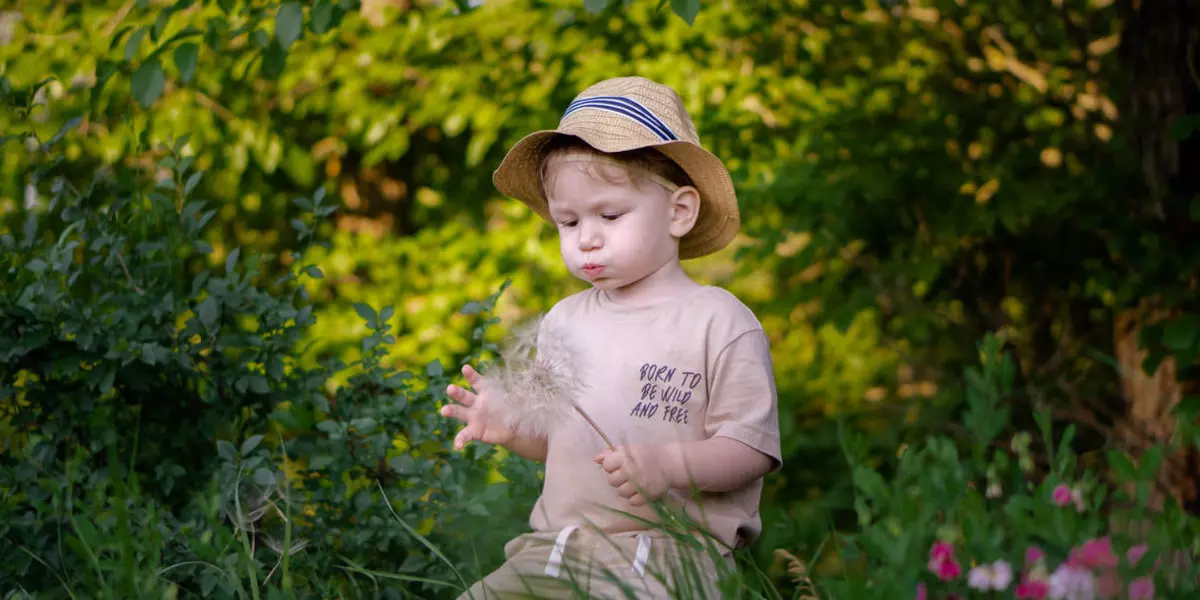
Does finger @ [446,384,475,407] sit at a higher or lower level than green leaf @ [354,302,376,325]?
higher

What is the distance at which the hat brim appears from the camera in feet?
6.95

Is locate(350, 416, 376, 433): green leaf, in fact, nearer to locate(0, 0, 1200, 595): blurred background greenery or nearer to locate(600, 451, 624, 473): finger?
locate(0, 0, 1200, 595): blurred background greenery

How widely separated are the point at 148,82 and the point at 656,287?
4.66 feet

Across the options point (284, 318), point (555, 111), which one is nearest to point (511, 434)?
point (284, 318)

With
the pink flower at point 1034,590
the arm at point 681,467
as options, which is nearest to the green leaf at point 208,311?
the arm at point 681,467

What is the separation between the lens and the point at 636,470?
1.92 metres

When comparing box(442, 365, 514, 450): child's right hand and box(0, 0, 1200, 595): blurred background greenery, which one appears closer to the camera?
box(442, 365, 514, 450): child's right hand

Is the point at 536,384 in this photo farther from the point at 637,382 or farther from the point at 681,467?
the point at 681,467

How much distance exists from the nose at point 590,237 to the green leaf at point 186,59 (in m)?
1.21

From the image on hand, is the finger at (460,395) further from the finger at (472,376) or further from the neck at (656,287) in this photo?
the neck at (656,287)

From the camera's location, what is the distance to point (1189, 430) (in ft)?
7.02

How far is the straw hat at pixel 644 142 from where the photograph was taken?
2092 mm

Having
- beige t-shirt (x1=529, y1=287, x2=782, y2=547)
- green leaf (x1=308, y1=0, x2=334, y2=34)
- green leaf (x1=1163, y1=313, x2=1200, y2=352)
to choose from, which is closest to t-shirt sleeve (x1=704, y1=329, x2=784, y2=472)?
beige t-shirt (x1=529, y1=287, x2=782, y2=547)

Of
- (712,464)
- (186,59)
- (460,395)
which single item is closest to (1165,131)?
(712,464)
